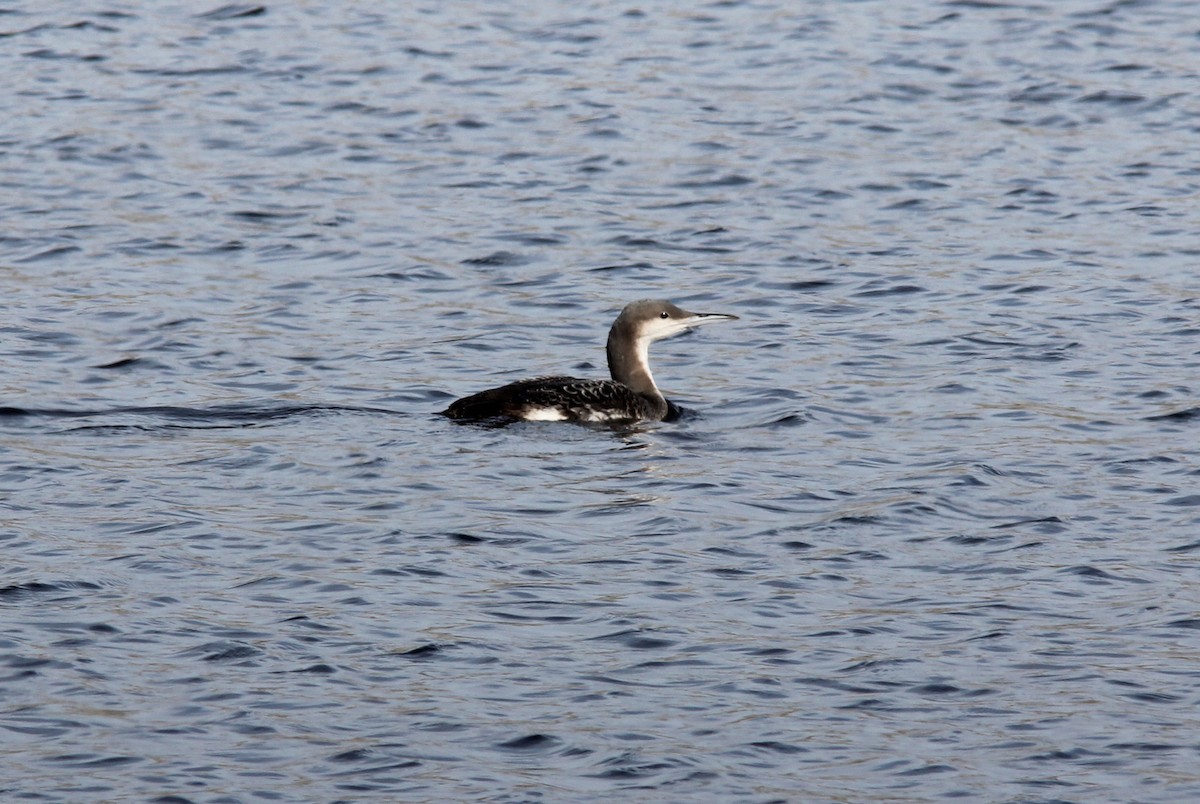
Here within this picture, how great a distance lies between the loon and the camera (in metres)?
13.5

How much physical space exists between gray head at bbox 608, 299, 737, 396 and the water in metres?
0.54

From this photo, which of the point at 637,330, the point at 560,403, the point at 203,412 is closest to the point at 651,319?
the point at 637,330

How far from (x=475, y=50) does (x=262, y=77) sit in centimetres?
279

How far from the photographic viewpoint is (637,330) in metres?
15.0

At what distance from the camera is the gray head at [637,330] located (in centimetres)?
1491

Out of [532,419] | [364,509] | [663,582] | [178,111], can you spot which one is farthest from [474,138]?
[663,582]

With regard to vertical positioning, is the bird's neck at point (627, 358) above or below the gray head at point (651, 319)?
below

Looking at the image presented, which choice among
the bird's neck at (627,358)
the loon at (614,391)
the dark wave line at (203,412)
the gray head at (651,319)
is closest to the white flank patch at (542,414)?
the loon at (614,391)

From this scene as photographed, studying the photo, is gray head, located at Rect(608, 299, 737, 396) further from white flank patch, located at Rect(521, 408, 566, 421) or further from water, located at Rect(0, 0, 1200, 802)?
white flank patch, located at Rect(521, 408, 566, 421)

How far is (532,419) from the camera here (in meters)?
13.6

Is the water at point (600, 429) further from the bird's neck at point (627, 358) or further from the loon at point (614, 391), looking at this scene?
the bird's neck at point (627, 358)

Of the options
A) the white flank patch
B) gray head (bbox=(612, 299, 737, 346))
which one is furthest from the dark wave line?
gray head (bbox=(612, 299, 737, 346))

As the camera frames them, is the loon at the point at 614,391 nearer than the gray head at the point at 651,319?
Yes

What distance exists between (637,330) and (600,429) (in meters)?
1.10
